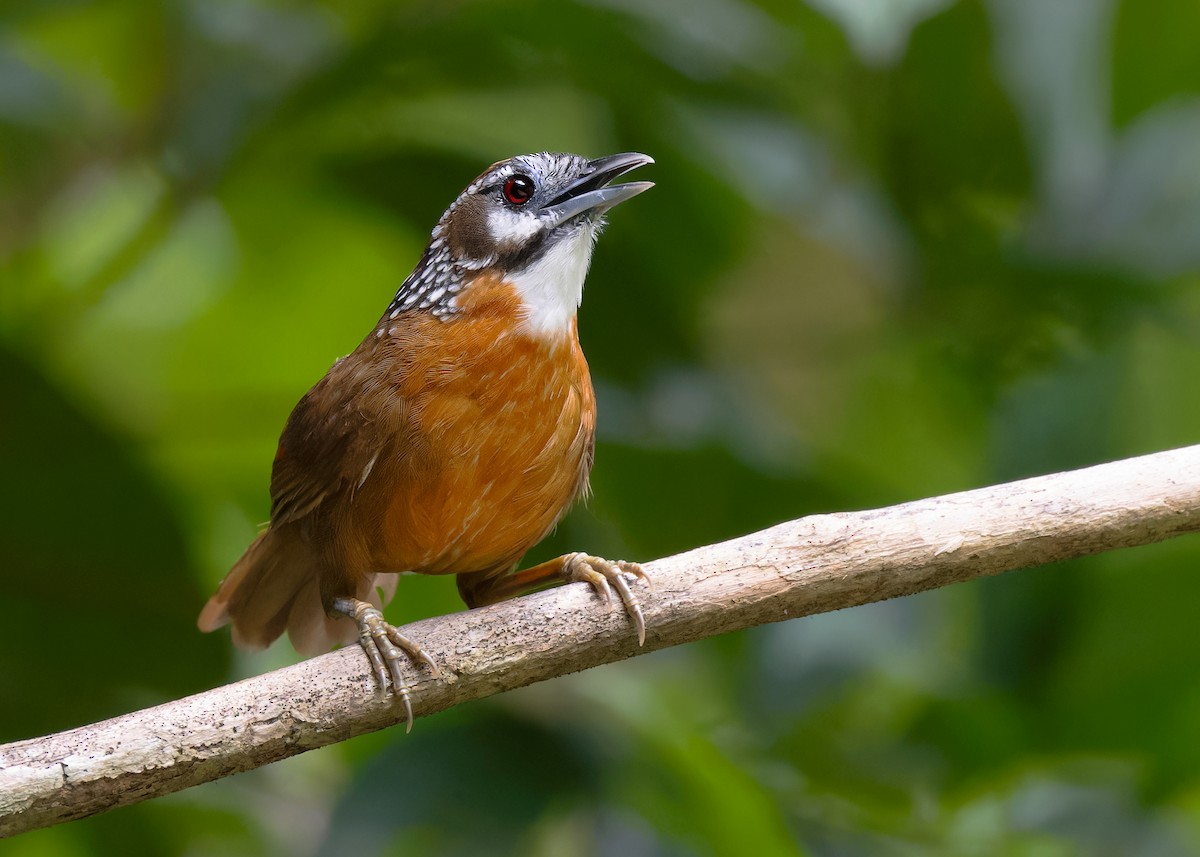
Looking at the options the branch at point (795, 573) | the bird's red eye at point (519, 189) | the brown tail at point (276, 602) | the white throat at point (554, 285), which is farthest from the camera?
the brown tail at point (276, 602)

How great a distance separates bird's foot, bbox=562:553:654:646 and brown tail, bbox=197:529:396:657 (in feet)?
2.65

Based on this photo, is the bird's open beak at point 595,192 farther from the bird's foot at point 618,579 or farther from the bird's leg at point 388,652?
the bird's leg at point 388,652

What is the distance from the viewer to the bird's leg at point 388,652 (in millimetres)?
2643

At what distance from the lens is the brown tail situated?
3.61 m

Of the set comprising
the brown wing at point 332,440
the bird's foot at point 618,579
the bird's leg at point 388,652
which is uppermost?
the brown wing at point 332,440

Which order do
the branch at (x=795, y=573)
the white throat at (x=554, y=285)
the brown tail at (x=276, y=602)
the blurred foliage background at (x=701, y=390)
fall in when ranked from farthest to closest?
the blurred foliage background at (x=701, y=390), the brown tail at (x=276, y=602), the white throat at (x=554, y=285), the branch at (x=795, y=573)

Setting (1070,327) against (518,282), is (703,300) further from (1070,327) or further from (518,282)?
(518,282)

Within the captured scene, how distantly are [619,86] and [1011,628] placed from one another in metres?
2.11

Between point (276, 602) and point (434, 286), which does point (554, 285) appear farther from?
point (276, 602)

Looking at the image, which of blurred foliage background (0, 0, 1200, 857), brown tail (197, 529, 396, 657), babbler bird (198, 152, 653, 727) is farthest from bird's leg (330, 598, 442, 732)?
blurred foliage background (0, 0, 1200, 857)

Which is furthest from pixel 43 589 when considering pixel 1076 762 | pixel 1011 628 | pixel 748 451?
pixel 1076 762

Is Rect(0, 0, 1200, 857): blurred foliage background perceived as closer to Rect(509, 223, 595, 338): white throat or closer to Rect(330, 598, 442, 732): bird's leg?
Rect(509, 223, 595, 338): white throat

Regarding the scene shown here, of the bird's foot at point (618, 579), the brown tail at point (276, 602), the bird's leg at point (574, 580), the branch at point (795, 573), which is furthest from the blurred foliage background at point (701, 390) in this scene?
the branch at point (795, 573)

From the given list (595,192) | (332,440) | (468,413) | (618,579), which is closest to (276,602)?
(332,440)
